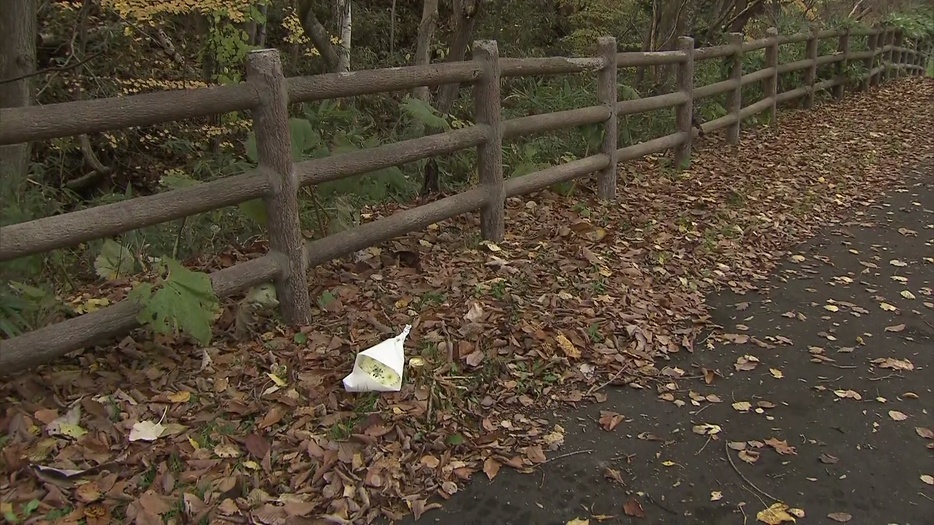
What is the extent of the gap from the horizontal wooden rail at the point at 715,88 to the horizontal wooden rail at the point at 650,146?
1.94 feet

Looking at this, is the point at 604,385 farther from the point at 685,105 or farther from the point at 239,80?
the point at 239,80

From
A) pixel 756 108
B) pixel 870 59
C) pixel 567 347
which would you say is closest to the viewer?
pixel 567 347

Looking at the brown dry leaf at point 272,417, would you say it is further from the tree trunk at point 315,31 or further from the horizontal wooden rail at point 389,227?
the tree trunk at point 315,31

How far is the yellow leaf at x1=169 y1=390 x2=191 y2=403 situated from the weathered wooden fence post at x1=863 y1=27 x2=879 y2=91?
1395 cm

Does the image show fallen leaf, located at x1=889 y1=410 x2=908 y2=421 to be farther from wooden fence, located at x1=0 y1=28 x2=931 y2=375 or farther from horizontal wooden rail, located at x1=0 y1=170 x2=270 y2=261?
horizontal wooden rail, located at x1=0 y1=170 x2=270 y2=261

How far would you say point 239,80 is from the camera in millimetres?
9172

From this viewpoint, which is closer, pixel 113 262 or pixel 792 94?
pixel 113 262

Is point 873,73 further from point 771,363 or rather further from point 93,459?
point 93,459

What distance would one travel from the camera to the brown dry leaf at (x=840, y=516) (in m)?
2.88

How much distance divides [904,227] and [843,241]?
86 centimetres

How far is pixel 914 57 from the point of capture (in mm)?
18078

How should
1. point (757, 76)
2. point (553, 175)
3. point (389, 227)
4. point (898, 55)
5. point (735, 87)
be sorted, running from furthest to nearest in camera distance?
point (898, 55) < point (757, 76) < point (735, 87) < point (553, 175) < point (389, 227)

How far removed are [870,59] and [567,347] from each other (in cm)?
1308

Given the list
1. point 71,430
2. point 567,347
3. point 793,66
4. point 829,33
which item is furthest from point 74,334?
point 829,33
